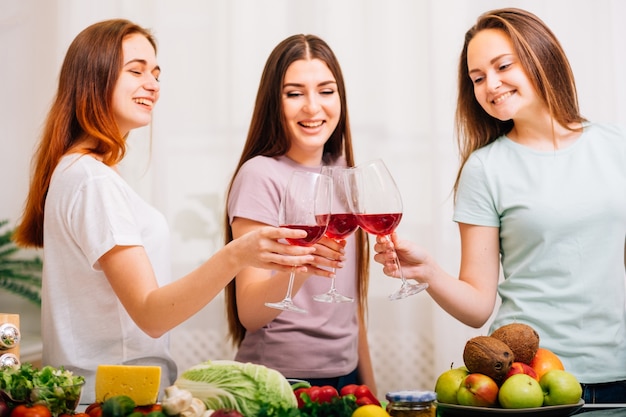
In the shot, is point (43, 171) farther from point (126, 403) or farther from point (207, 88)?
point (207, 88)

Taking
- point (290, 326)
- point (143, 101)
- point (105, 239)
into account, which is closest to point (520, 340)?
point (290, 326)

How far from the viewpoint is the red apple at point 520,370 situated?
145 centimetres

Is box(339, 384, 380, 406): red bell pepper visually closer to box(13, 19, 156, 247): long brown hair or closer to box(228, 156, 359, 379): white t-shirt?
box(228, 156, 359, 379): white t-shirt

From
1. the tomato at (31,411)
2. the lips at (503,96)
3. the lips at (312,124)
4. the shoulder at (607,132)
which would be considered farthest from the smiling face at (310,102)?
the tomato at (31,411)

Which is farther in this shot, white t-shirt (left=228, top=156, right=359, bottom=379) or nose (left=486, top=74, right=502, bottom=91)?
white t-shirt (left=228, top=156, right=359, bottom=379)

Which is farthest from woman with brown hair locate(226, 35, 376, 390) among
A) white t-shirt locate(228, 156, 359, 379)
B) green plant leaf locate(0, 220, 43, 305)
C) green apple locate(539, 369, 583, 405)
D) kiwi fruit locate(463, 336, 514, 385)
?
green plant leaf locate(0, 220, 43, 305)

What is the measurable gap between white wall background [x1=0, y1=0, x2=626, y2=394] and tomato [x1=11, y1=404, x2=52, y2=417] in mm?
1744

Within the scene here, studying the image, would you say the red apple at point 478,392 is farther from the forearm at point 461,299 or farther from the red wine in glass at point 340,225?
the forearm at point 461,299

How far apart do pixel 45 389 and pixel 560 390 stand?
0.98 m

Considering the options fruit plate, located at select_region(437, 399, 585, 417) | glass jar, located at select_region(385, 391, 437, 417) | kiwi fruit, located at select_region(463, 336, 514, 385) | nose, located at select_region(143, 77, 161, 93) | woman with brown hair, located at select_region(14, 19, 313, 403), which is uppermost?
nose, located at select_region(143, 77, 161, 93)

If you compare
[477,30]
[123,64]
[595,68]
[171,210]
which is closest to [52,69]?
[171,210]

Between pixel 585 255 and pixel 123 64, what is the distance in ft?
4.67

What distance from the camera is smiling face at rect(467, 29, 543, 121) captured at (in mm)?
2113

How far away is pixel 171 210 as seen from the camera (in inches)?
130
